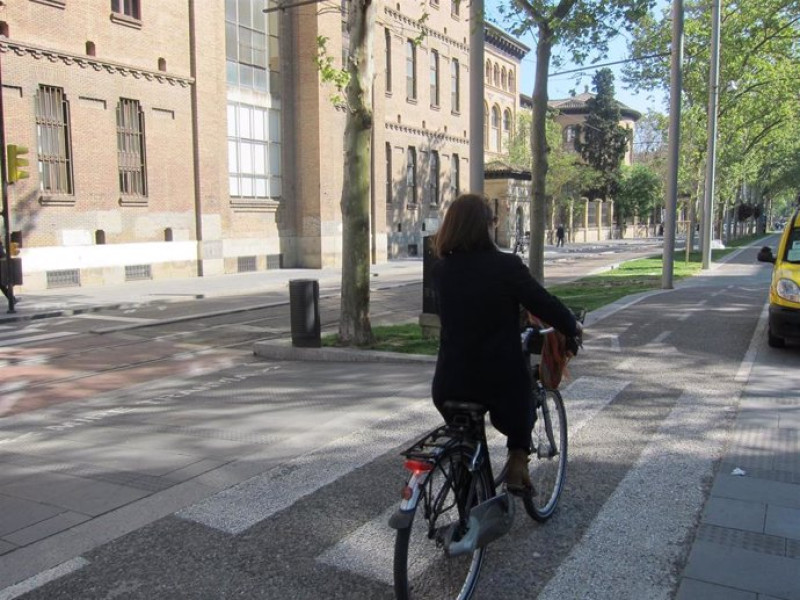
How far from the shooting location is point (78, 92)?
2192 centimetres

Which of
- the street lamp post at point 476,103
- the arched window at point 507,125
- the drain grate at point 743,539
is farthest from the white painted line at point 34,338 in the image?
the arched window at point 507,125

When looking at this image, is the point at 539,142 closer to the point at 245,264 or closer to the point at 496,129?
the point at 245,264

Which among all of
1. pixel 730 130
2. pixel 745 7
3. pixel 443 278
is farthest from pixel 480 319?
pixel 730 130

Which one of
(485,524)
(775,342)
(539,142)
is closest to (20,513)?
(485,524)

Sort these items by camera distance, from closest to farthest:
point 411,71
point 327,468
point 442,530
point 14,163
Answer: point 442,530 → point 327,468 → point 14,163 → point 411,71

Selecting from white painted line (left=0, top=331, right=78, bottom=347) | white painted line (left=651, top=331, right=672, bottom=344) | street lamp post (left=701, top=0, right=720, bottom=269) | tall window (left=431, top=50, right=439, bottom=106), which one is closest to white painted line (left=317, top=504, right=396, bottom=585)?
white painted line (left=651, top=331, right=672, bottom=344)

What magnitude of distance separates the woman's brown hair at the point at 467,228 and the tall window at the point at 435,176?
3932cm

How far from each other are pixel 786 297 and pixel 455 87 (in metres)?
37.9

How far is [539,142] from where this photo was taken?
14352 millimetres

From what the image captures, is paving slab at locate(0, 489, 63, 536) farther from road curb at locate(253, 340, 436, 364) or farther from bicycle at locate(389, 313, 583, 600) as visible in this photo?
road curb at locate(253, 340, 436, 364)

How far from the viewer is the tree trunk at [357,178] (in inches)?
393

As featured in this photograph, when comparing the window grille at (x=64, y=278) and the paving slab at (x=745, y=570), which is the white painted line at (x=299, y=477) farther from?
the window grille at (x=64, y=278)

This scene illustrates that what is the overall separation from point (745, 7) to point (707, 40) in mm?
2627

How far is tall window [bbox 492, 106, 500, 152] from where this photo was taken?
182ft
